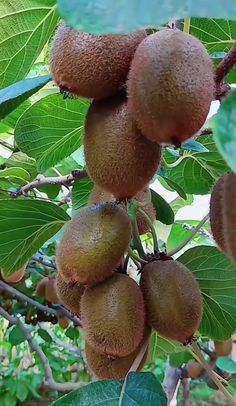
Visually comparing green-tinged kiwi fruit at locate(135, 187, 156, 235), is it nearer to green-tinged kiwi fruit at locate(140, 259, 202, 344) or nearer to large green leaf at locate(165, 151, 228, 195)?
green-tinged kiwi fruit at locate(140, 259, 202, 344)

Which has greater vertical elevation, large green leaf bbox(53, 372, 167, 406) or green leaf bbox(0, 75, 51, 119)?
green leaf bbox(0, 75, 51, 119)

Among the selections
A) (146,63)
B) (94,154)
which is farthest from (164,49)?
(94,154)

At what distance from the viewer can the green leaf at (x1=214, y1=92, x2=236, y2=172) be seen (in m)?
0.37

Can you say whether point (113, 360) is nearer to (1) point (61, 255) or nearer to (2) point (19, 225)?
(1) point (61, 255)

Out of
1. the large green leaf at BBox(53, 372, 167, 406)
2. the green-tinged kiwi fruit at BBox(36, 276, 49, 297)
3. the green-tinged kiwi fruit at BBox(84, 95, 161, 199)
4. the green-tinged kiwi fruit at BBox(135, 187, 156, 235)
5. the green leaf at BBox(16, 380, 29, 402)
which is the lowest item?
the green leaf at BBox(16, 380, 29, 402)

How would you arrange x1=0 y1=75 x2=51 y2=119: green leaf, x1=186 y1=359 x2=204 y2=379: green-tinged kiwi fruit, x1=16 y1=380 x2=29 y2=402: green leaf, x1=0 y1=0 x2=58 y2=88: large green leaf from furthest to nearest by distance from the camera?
x1=16 y1=380 x2=29 y2=402: green leaf < x1=186 y1=359 x2=204 y2=379: green-tinged kiwi fruit < x1=0 y1=0 x2=58 y2=88: large green leaf < x1=0 y1=75 x2=51 y2=119: green leaf

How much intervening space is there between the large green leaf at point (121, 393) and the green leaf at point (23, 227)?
0.27m

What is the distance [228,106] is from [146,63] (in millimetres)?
108

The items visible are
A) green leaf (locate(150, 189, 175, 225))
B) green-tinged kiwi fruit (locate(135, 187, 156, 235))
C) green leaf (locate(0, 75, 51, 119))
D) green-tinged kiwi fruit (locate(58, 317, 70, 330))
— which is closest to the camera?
green leaf (locate(0, 75, 51, 119))

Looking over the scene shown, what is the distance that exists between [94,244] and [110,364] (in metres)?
0.14

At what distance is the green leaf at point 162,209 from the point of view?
992 mm

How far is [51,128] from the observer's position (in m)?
0.88

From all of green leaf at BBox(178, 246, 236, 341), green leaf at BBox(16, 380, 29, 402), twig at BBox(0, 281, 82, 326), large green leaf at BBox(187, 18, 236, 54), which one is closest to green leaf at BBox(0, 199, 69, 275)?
green leaf at BBox(178, 246, 236, 341)

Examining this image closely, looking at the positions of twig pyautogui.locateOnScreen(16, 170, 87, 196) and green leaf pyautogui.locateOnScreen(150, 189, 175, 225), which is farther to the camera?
twig pyautogui.locateOnScreen(16, 170, 87, 196)
